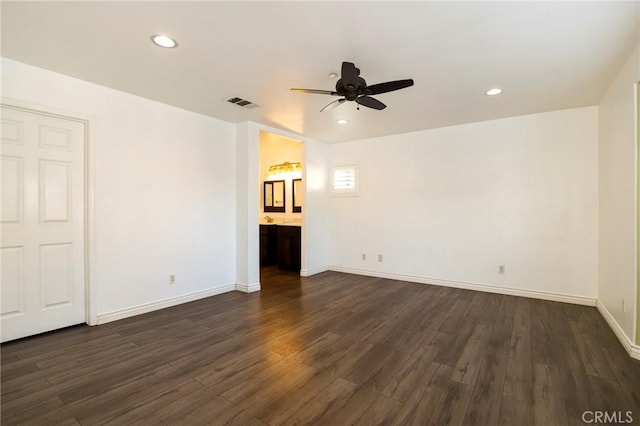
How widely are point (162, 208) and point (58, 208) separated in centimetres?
102

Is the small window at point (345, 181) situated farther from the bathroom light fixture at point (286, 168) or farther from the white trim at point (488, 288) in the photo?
the white trim at point (488, 288)

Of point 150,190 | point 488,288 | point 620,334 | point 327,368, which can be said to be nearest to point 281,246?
point 150,190

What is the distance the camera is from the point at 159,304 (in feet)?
12.5

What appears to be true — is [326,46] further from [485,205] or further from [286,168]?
[286,168]

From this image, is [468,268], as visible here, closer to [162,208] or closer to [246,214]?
[246,214]

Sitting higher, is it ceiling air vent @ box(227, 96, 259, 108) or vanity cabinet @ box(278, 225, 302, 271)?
ceiling air vent @ box(227, 96, 259, 108)

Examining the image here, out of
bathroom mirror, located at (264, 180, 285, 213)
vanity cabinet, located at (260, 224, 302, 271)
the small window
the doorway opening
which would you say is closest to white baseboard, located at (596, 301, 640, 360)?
the small window

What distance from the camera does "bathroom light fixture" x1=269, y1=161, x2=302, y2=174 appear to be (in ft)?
22.0

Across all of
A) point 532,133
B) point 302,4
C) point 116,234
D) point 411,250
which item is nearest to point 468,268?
point 411,250

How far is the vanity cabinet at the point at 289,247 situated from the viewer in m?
6.03

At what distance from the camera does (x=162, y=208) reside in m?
3.85

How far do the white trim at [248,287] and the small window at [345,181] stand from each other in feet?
8.31

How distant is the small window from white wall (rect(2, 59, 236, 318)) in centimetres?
224

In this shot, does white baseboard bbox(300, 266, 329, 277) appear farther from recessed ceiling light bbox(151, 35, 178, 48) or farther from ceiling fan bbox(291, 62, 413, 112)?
recessed ceiling light bbox(151, 35, 178, 48)
